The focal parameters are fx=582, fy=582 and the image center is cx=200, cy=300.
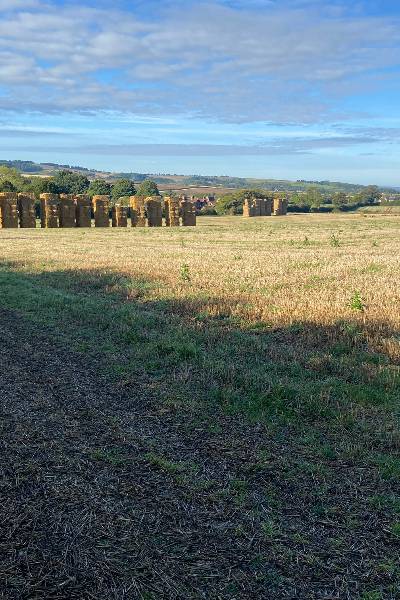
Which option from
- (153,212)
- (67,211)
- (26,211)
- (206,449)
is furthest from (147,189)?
(206,449)

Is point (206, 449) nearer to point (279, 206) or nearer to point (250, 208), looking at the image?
point (250, 208)

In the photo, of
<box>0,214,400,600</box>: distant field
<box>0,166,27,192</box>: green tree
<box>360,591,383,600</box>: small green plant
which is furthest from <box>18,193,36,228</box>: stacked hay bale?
<box>360,591,383,600</box>: small green plant

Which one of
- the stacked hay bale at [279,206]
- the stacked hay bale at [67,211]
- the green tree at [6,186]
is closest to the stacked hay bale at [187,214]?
the stacked hay bale at [67,211]

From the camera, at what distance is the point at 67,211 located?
45062 millimetres

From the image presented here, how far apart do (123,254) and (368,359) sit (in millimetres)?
15974

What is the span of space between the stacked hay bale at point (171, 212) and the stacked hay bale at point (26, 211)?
1147 centimetres

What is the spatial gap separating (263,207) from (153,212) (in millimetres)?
26507

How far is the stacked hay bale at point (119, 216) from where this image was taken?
47.4 m

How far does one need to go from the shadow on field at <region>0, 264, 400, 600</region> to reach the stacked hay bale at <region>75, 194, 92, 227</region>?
120ft

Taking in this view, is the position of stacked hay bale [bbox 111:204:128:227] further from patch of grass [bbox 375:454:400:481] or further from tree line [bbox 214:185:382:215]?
patch of grass [bbox 375:454:400:481]

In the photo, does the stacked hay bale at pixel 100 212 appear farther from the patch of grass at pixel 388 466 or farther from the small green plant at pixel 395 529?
the small green plant at pixel 395 529

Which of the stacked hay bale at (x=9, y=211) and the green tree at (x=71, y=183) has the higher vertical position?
the green tree at (x=71, y=183)

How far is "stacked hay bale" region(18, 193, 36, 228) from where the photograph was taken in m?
43.5

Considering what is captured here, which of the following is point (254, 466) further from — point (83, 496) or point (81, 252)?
point (81, 252)
